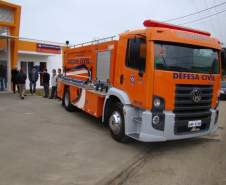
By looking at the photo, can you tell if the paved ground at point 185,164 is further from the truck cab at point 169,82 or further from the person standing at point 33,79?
the person standing at point 33,79

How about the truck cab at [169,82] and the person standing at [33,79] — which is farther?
the person standing at [33,79]

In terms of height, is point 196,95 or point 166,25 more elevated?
point 166,25

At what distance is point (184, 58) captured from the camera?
21.1 feet

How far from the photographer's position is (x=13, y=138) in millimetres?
7387

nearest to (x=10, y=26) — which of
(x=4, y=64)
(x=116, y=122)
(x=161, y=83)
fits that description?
(x=4, y=64)

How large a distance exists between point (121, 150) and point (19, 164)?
7.70 feet

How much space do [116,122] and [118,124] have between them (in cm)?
9

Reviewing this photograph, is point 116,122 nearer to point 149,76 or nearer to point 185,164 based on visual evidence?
point 149,76

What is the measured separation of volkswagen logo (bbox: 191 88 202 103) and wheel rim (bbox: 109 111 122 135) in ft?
6.22

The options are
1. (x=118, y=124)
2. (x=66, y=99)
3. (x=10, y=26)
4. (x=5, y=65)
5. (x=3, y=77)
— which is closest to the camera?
(x=118, y=124)

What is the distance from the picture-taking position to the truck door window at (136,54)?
20.6 ft

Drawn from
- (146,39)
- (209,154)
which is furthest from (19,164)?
(209,154)

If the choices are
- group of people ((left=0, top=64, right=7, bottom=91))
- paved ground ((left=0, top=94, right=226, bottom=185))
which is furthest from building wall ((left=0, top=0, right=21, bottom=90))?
paved ground ((left=0, top=94, right=226, bottom=185))

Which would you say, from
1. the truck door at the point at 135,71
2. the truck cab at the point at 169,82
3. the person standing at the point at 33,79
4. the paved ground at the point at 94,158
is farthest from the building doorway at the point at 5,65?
the truck cab at the point at 169,82
